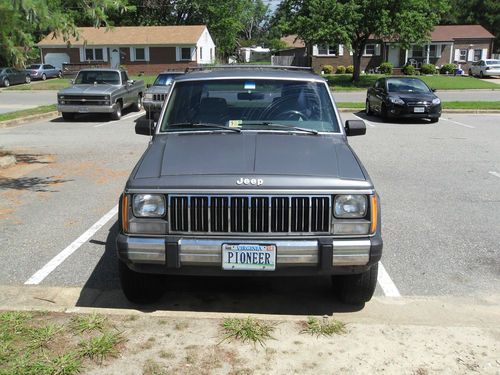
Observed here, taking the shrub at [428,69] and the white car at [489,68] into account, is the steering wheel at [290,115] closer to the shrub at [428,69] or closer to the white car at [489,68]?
the white car at [489,68]

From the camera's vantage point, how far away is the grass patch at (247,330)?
380 cm

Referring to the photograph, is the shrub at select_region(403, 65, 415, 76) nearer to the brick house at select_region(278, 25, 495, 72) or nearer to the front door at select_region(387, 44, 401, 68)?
the brick house at select_region(278, 25, 495, 72)

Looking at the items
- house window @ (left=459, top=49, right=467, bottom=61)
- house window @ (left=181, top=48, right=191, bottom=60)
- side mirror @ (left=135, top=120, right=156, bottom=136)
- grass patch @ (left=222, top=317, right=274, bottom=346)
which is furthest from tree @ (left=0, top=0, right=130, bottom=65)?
house window @ (left=459, top=49, right=467, bottom=61)

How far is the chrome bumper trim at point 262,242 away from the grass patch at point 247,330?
1.67ft

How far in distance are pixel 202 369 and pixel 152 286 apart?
42.7 inches

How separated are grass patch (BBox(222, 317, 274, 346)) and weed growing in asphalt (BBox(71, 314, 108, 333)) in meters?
0.89

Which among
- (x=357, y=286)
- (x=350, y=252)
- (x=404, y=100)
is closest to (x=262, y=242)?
(x=350, y=252)

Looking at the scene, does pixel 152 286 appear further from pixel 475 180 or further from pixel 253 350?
pixel 475 180

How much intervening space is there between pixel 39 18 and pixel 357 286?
6.19m

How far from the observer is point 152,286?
14.2 ft

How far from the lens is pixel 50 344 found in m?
3.66

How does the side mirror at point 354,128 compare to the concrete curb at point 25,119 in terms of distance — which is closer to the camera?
the side mirror at point 354,128

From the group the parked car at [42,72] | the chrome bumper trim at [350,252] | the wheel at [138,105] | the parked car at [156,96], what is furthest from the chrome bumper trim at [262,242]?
the parked car at [42,72]

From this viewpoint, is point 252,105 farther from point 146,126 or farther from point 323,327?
point 323,327
